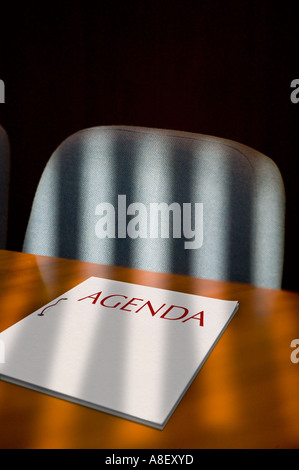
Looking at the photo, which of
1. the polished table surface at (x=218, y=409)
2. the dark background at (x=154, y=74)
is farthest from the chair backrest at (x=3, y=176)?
the dark background at (x=154, y=74)

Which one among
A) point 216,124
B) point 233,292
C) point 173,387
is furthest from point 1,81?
point 173,387

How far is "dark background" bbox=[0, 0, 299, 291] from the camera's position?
166cm

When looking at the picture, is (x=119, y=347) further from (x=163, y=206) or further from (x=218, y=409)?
(x=163, y=206)

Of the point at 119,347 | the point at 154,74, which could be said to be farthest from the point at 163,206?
the point at 154,74

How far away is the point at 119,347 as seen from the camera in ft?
1.27

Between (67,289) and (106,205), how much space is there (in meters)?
0.30

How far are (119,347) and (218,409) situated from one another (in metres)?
0.11

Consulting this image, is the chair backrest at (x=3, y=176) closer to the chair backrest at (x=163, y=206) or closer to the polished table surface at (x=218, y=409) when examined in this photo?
the chair backrest at (x=163, y=206)

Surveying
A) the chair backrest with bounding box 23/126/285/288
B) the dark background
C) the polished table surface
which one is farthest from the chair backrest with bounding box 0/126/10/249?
the dark background

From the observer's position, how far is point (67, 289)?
57 centimetres

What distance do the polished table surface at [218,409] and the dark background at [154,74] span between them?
140 centimetres

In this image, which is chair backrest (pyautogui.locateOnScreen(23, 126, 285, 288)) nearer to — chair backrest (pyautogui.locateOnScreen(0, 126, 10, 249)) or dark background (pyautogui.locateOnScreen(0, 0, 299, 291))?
chair backrest (pyautogui.locateOnScreen(0, 126, 10, 249))

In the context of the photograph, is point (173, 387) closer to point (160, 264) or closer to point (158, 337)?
point (158, 337)

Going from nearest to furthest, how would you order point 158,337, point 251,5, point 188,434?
1. point 188,434
2. point 158,337
3. point 251,5
